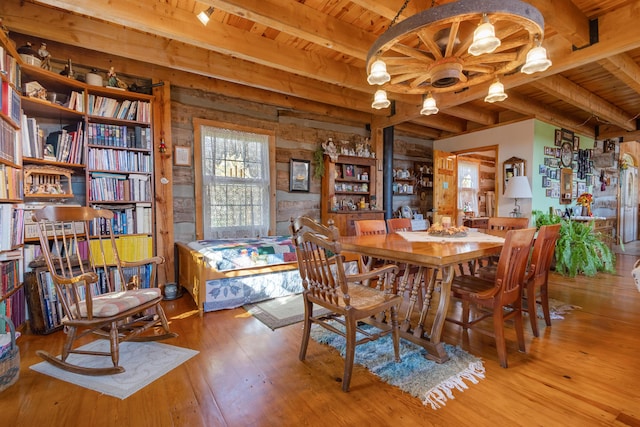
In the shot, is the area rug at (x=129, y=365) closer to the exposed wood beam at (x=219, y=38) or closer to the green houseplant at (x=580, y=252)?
the exposed wood beam at (x=219, y=38)

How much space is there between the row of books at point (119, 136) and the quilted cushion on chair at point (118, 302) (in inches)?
69.8

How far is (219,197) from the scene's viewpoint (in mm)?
4035

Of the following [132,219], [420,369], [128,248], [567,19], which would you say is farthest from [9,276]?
[567,19]

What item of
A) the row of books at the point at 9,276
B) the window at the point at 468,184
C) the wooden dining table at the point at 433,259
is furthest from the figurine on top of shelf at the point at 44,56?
the window at the point at 468,184

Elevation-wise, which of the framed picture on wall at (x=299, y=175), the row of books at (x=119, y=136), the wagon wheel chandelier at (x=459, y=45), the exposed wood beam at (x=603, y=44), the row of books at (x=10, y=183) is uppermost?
the exposed wood beam at (x=603, y=44)

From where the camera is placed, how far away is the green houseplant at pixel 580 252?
12.7 ft

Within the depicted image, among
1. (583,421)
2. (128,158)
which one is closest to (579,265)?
(583,421)

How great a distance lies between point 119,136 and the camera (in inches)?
123

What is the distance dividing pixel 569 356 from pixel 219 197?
151 inches

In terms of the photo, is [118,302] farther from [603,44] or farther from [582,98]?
[582,98]

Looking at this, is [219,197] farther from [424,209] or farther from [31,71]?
[424,209]

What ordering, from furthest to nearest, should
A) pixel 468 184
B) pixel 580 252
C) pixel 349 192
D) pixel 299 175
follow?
pixel 468 184 < pixel 349 192 < pixel 299 175 < pixel 580 252

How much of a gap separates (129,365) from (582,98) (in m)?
6.33

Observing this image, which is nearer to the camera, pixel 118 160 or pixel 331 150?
pixel 118 160
